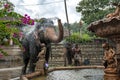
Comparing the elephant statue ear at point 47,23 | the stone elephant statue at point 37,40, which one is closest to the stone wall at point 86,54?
the stone elephant statue at point 37,40

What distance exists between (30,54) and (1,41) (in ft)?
20.0

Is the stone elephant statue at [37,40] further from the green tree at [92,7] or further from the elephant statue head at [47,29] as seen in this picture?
the green tree at [92,7]

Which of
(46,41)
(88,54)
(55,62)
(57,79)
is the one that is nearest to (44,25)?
(46,41)

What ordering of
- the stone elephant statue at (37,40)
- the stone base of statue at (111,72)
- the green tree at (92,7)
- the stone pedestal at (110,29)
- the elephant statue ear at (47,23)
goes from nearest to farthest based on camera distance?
the stone pedestal at (110,29) < the stone base of statue at (111,72) < the stone elephant statue at (37,40) < the elephant statue ear at (47,23) < the green tree at (92,7)

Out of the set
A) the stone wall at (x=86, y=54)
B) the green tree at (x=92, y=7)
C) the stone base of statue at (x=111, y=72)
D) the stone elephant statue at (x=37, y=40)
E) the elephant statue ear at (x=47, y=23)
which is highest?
the green tree at (x=92, y=7)

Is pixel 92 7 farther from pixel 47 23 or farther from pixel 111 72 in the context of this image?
pixel 111 72

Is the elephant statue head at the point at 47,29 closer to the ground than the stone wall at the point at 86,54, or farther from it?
farther from it

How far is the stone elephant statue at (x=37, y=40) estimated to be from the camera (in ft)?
39.0

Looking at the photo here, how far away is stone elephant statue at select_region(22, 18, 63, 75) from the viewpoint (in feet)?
39.0

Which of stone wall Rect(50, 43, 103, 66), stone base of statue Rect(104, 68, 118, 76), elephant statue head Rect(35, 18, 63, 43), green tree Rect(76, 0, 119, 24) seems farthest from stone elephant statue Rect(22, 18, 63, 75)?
green tree Rect(76, 0, 119, 24)

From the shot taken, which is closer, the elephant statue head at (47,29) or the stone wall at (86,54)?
the elephant statue head at (47,29)

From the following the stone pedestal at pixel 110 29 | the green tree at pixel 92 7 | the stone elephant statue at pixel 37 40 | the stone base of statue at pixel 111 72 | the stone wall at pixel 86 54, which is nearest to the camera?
the stone pedestal at pixel 110 29

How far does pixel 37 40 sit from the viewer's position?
1205cm

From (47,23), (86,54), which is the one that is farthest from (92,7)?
(47,23)
